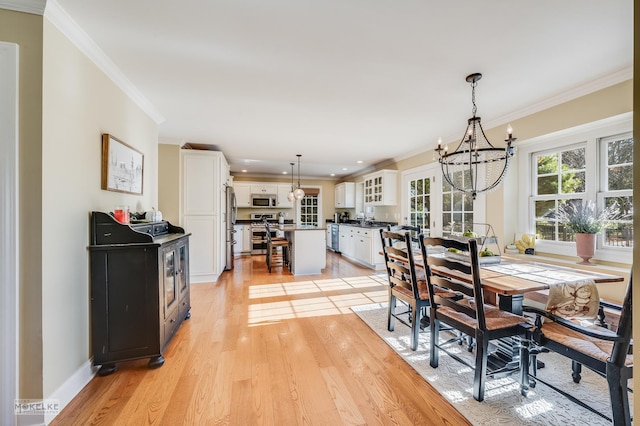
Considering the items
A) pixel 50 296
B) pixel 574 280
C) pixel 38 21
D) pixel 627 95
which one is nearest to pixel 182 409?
pixel 50 296

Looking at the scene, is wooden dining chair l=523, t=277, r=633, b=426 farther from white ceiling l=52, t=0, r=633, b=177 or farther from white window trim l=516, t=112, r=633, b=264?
white ceiling l=52, t=0, r=633, b=177

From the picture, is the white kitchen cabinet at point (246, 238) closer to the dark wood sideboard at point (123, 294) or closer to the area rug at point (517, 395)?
the dark wood sideboard at point (123, 294)

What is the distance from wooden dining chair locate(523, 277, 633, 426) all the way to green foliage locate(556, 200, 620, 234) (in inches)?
54.9

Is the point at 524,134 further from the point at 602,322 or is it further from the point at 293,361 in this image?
the point at 293,361

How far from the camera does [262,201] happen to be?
25.2 ft

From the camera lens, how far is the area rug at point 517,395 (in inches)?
57.2

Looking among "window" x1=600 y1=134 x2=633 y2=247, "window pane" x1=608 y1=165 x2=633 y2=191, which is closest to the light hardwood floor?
"window" x1=600 y1=134 x2=633 y2=247

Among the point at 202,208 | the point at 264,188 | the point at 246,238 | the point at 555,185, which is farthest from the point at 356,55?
the point at 246,238

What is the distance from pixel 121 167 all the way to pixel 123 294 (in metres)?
1.11

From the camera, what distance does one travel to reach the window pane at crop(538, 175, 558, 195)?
2971 millimetres

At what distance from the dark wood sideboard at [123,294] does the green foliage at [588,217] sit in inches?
148

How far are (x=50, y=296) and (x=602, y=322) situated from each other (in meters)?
3.69

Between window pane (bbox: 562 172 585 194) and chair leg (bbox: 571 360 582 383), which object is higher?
window pane (bbox: 562 172 585 194)

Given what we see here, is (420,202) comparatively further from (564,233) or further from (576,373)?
(576,373)
